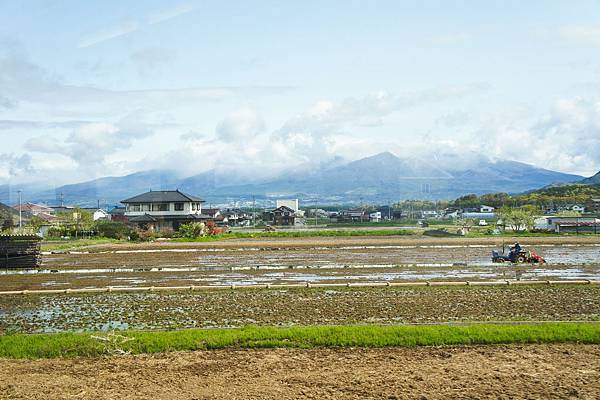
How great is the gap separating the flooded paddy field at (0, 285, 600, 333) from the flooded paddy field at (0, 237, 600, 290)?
2.91m

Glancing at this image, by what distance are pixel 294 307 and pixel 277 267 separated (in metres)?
11.9

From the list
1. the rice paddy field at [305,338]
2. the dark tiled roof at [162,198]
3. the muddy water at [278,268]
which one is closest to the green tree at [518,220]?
the muddy water at [278,268]

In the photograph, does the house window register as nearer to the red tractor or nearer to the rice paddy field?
the rice paddy field

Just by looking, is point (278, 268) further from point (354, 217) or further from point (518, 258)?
point (354, 217)

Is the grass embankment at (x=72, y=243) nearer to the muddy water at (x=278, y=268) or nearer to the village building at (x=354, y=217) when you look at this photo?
the muddy water at (x=278, y=268)

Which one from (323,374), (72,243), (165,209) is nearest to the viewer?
→ (323,374)

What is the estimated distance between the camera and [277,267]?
27141mm

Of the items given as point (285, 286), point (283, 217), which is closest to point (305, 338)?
point (285, 286)

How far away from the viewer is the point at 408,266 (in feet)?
86.9

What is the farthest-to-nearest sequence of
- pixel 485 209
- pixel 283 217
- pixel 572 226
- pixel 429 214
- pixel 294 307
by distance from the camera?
pixel 429 214 < pixel 485 209 < pixel 283 217 < pixel 572 226 < pixel 294 307

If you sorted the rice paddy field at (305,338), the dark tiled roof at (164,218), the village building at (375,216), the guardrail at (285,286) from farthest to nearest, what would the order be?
the village building at (375,216) < the dark tiled roof at (164,218) < the guardrail at (285,286) < the rice paddy field at (305,338)

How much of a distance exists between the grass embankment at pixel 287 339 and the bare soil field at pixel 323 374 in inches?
13.4

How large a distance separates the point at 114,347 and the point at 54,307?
6211 mm

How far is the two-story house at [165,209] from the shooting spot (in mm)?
59156
